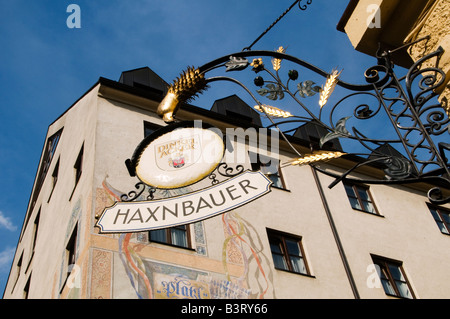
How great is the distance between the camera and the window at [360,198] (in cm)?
1452

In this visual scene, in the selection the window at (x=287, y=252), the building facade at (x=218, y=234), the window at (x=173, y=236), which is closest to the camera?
the building facade at (x=218, y=234)

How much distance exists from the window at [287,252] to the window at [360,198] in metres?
3.07

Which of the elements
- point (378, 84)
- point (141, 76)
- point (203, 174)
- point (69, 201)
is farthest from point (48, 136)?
point (378, 84)

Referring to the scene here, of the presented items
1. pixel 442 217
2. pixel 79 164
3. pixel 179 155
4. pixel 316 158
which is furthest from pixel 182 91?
pixel 442 217

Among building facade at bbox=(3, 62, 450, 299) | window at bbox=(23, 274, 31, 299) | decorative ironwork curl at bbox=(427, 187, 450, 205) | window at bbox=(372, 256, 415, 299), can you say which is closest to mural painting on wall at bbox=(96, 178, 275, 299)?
building facade at bbox=(3, 62, 450, 299)

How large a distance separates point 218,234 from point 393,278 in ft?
15.5

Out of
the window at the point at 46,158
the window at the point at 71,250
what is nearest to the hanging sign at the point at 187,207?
the window at the point at 71,250

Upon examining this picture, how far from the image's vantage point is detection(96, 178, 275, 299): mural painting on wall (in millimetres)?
Result: 8820

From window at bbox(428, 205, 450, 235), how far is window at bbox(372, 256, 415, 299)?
10.8 feet

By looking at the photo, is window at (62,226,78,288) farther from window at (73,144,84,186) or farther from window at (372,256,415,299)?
window at (372,256,415,299)

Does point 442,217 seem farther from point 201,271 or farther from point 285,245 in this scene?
point 201,271

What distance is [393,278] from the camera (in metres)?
12.6

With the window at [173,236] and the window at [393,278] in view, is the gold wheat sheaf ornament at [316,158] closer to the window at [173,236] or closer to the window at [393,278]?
the window at [173,236]

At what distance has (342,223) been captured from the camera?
13211mm
